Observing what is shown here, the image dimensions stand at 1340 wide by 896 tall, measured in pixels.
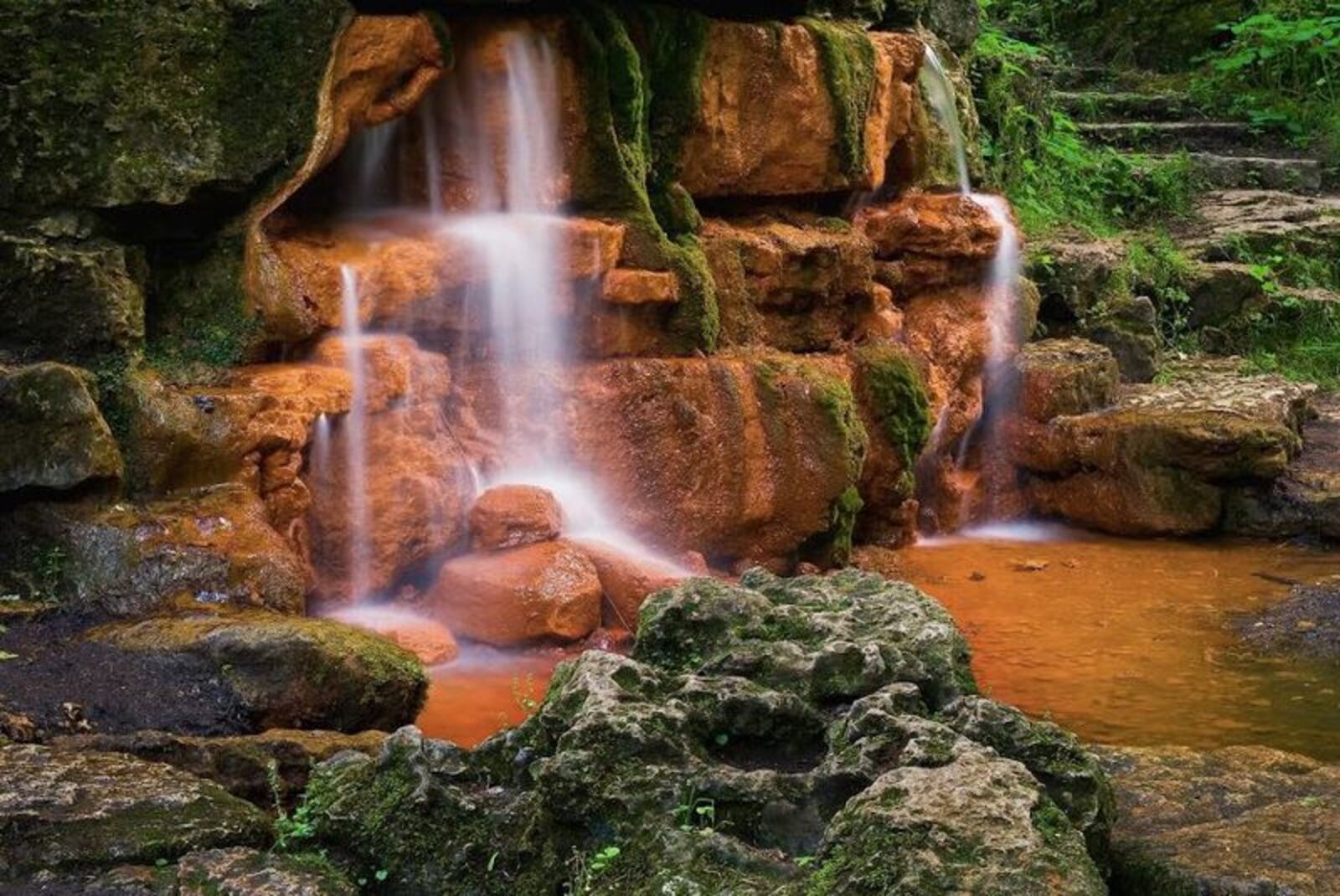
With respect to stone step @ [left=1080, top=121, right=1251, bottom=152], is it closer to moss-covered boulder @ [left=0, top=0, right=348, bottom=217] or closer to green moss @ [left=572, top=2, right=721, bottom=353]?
green moss @ [left=572, top=2, right=721, bottom=353]

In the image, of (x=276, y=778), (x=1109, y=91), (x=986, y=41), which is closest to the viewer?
(x=276, y=778)

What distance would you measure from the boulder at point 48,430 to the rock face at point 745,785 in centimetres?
275

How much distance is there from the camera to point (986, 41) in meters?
16.5

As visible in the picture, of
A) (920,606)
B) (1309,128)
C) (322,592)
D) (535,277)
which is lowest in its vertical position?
(322,592)

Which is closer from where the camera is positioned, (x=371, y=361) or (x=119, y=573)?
(x=119, y=573)

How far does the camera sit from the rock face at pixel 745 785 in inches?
119

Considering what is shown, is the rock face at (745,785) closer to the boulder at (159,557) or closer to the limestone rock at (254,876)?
the limestone rock at (254,876)

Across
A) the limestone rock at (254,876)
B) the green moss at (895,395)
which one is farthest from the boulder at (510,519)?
the limestone rock at (254,876)

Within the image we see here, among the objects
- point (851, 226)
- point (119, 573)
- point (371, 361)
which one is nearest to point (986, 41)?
point (851, 226)

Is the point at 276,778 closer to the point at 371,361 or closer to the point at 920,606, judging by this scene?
the point at 920,606

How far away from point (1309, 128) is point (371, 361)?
13980mm

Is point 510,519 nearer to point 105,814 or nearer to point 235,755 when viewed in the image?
point 235,755

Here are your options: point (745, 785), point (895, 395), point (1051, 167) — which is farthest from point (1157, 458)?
point (745, 785)

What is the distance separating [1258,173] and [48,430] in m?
14.3
